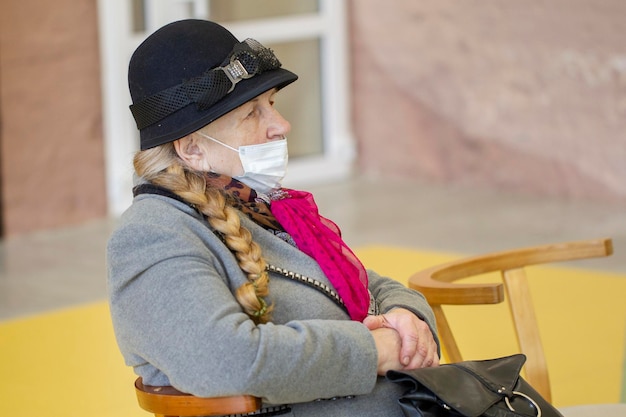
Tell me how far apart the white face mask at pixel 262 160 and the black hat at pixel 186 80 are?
8 centimetres

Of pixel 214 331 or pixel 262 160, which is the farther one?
pixel 262 160

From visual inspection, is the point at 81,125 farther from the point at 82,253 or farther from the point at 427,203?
the point at 427,203

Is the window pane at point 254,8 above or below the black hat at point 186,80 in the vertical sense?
above

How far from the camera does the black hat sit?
2074mm

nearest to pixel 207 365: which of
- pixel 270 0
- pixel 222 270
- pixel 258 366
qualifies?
pixel 258 366

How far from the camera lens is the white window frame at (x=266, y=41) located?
6977 millimetres

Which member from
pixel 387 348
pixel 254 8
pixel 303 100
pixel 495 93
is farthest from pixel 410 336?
pixel 303 100

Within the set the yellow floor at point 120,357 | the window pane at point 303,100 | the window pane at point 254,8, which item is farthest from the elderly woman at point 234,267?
the window pane at point 303,100

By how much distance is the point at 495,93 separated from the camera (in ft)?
24.7

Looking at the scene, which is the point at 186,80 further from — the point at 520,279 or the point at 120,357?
the point at 120,357

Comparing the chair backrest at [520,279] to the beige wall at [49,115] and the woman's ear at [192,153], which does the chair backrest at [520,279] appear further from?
the beige wall at [49,115]

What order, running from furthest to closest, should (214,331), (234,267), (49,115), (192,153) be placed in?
1. (49,115)
2. (192,153)
3. (234,267)
4. (214,331)

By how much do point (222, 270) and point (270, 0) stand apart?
5896 millimetres

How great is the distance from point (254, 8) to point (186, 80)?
566cm
